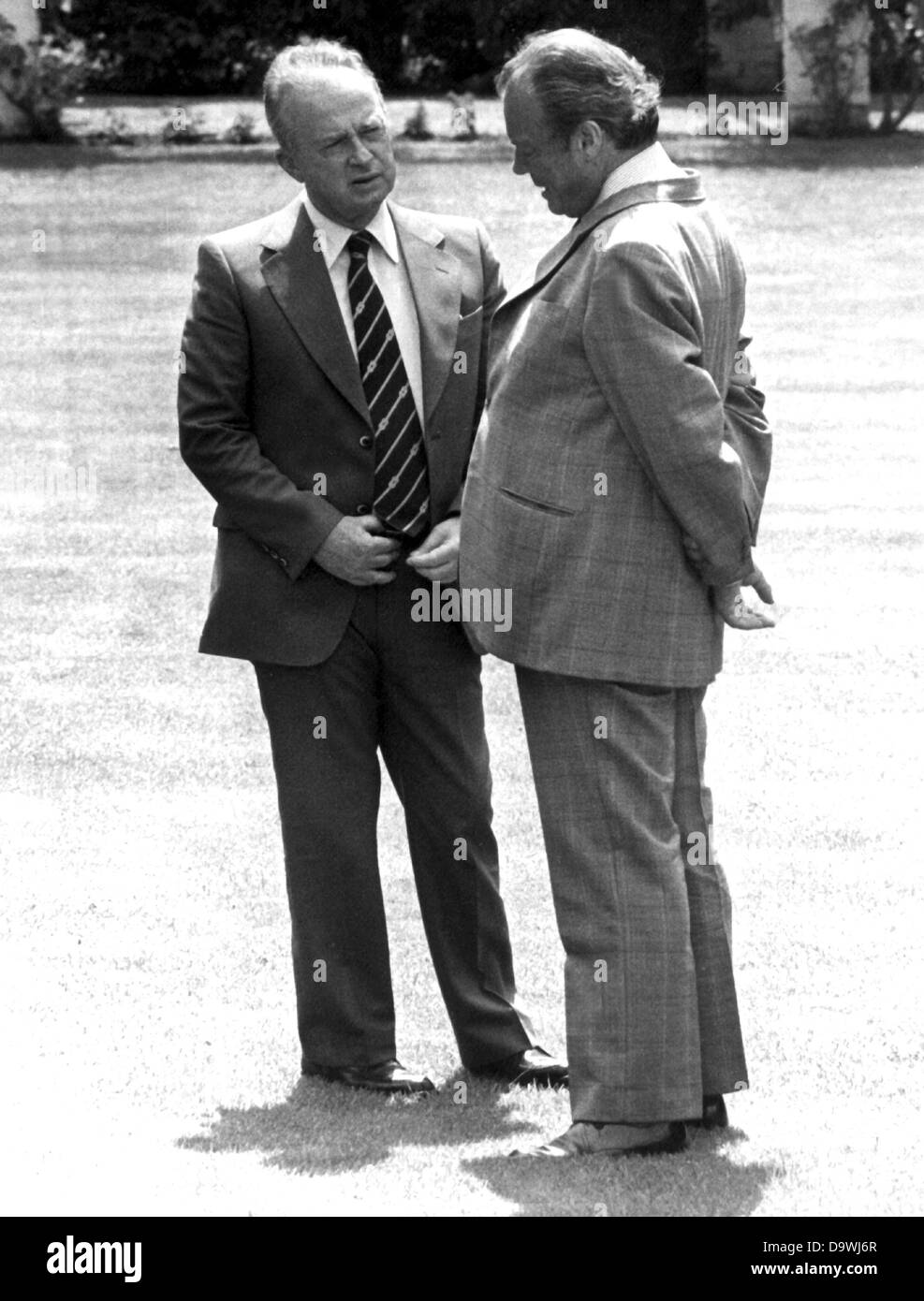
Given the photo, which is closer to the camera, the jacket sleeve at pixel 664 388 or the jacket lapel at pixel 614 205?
the jacket sleeve at pixel 664 388

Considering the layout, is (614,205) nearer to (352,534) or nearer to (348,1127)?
(352,534)

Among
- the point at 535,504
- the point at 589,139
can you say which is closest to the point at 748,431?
the point at 535,504

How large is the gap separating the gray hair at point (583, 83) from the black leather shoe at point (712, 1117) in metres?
1.72

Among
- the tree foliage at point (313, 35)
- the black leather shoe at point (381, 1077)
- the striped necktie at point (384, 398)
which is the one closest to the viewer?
the striped necktie at point (384, 398)

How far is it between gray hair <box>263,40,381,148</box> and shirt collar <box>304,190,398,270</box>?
16 cm

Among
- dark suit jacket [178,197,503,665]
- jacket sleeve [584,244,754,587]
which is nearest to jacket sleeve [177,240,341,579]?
dark suit jacket [178,197,503,665]

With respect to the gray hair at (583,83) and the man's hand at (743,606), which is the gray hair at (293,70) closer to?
the gray hair at (583,83)

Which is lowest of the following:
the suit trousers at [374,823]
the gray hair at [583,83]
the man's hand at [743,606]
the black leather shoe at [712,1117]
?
the black leather shoe at [712,1117]

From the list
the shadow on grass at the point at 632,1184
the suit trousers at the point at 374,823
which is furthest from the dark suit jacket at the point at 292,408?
the shadow on grass at the point at 632,1184

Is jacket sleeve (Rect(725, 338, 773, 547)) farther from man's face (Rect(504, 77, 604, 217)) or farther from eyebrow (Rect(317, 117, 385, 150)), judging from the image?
eyebrow (Rect(317, 117, 385, 150))

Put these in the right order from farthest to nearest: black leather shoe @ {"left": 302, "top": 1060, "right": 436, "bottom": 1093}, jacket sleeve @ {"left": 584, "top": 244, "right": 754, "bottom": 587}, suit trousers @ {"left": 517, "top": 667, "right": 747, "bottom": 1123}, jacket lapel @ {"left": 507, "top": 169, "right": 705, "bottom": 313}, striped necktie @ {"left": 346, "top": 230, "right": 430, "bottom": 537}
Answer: black leather shoe @ {"left": 302, "top": 1060, "right": 436, "bottom": 1093} < striped necktie @ {"left": 346, "top": 230, "right": 430, "bottom": 537} < suit trousers @ {"left": 517, "top": 667, "right": 747, "bottom": 1123} < jacket lapel @ {"left": 507, "top": 169, "right": 705, "bottom": 313} < jacket sleeve @ {"left": 584, "top": 244, "right": 754, "bottom": 587}

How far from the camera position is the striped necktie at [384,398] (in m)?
4.72

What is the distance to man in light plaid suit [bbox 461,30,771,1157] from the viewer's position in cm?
412

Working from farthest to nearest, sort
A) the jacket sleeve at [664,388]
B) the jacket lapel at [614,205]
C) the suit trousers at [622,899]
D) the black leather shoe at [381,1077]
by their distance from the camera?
1. the black leather shoe at [381,1077]
2. the suit trousers at [622,899]
3. the jacket lapel at [614,205]
4. the jacket sleeve at [664,388]
